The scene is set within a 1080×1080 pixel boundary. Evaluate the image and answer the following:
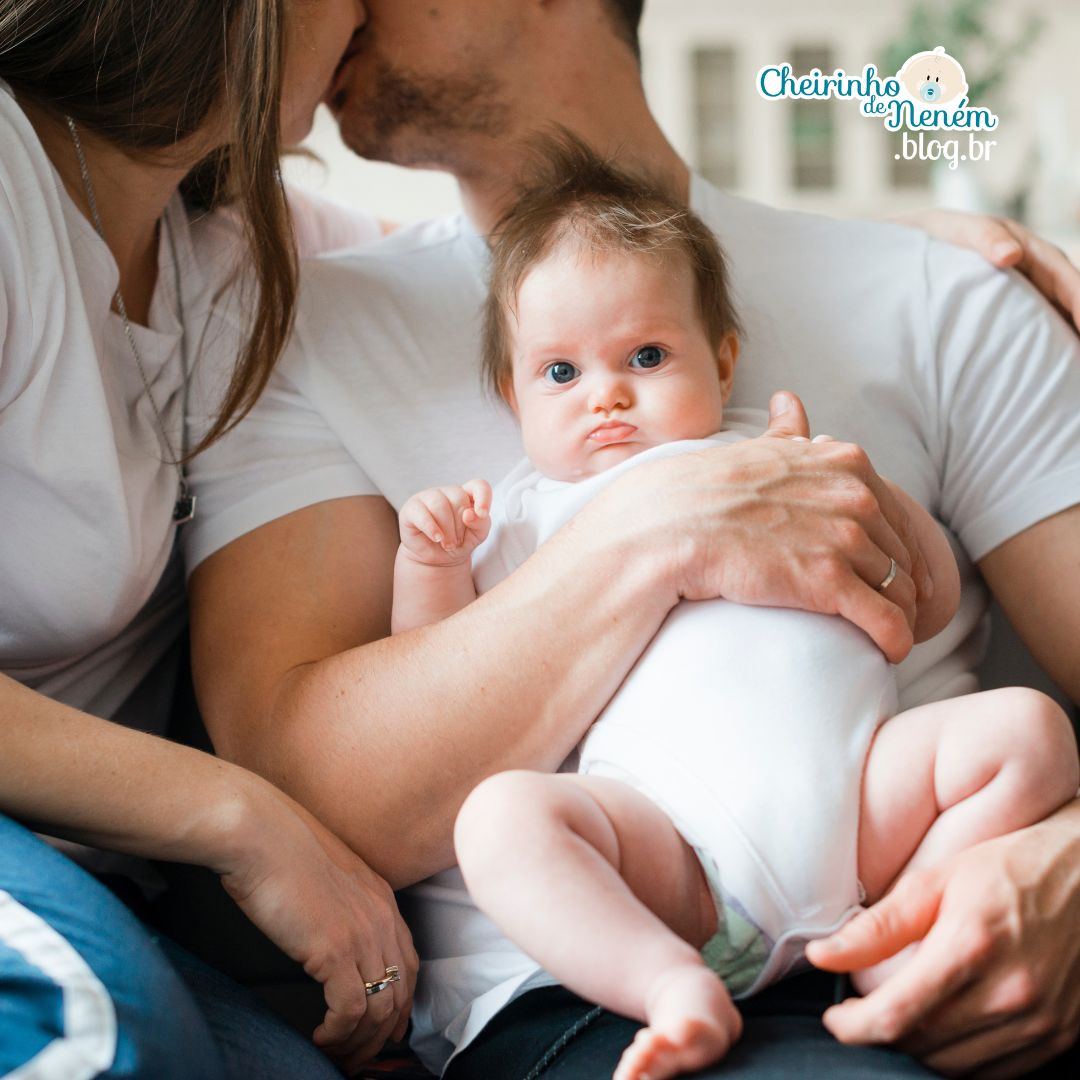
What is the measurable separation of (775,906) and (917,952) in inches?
4.1

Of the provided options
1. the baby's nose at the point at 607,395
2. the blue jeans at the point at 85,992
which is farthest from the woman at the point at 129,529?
the baby's nose at the point at 607,395

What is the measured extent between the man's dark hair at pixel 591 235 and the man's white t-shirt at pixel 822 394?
83mm

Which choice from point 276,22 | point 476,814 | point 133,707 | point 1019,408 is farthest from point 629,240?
point 133,707

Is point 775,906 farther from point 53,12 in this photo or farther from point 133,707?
point 53,12

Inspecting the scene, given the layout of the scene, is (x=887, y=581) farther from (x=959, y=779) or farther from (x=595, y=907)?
(x=595, y=907)

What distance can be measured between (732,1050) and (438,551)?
516 millimetres

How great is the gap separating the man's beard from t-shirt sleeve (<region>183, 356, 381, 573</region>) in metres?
0.39

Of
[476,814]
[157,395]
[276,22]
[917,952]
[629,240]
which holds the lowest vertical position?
[917,952]

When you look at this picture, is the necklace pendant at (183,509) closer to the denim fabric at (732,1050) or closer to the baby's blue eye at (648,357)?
the baby's blue eye at (648,357)

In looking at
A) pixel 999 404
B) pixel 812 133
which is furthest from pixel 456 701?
pixel 812 133

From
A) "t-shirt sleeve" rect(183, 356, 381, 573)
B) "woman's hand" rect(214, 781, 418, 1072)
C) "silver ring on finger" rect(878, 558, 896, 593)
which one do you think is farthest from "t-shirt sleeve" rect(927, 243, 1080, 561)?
"woman's hand" rect(214, 781, 418, 1072)

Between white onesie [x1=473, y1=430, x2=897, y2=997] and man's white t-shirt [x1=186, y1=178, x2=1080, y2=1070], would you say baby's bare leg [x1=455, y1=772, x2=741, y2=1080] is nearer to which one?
white onesie [x1=473, y1=430, x2=897, y2=997]

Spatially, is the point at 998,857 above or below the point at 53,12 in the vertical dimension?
below

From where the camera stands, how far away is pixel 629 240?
1.22 metres
